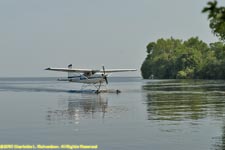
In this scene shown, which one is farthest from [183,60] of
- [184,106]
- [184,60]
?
[184,106]

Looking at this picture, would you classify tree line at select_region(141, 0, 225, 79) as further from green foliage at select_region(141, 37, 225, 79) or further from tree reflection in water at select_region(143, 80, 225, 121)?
tree reflection in water at select_region(143, 80, 225, 121)

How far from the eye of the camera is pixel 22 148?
10922 mm

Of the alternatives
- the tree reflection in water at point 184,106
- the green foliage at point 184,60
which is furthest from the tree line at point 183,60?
the tree reflection in water at point 184,106

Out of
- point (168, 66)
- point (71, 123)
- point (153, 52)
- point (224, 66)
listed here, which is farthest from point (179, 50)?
point (71, 123)

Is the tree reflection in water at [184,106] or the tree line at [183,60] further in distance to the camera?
the tree line at [183,60]

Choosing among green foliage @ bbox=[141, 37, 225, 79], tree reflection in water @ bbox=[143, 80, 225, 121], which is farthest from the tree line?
tree reflection in water @ bbox=[143, 80, 225, 121]

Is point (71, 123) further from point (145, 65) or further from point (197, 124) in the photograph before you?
point (145, 65)

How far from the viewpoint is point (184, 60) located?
400 ft

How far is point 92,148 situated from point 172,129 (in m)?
3.82

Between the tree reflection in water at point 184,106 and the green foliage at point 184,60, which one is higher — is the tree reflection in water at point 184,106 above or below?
below

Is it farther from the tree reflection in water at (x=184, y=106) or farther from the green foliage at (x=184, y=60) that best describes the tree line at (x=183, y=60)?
the tree reflection in water at (x=184, y=106)

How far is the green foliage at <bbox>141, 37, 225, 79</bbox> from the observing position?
110 m

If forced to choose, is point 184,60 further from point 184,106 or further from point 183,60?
point 184,106

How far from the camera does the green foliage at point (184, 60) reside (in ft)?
360
